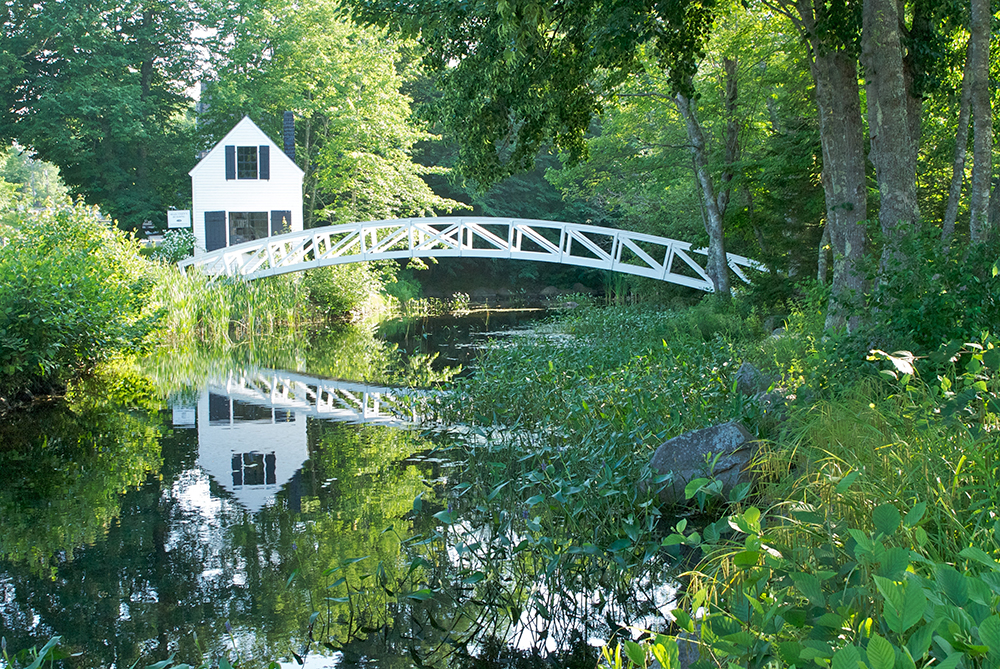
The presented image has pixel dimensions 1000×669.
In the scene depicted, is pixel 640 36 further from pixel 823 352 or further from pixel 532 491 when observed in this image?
pixel 532 491

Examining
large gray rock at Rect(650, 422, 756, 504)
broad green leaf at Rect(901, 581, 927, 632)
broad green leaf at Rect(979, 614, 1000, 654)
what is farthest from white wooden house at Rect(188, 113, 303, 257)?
broad green leaf at Rect(979, 614, 1000, 654)

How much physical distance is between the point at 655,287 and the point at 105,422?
15680 mm

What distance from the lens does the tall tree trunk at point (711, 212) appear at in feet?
52.7

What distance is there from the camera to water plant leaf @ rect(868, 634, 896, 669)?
135 cm

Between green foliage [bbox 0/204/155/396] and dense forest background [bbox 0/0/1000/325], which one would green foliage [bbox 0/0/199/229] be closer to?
dense forest background [bbox 0/0/1000/325]

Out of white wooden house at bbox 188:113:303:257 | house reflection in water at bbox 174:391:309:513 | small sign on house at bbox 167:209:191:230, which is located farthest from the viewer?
white wooden house at bbox 188:113:303:257

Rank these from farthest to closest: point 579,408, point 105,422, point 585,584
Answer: point 105,422 → point 579,408 → point 585,584

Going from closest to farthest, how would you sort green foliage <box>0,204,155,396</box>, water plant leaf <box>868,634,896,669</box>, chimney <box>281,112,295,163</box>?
1. water plant leaf <box>868,634,896,669</box>
2. green foliage <box>0,204,155,396</box>
3. chimney <box>281,112,295,163</box>

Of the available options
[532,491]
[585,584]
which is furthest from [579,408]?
[585,584]

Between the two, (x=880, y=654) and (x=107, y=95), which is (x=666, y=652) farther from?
(x=107, y=95)

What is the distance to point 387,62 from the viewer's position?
27891 mm

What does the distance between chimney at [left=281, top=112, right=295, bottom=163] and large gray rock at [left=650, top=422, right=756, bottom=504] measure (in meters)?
23.0

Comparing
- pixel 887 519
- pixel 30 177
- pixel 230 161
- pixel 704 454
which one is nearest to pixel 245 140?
pixel 230 161

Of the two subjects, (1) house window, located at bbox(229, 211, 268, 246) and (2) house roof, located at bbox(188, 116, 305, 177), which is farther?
(1) house window, located at bbox(229, 211, 268, 246)
